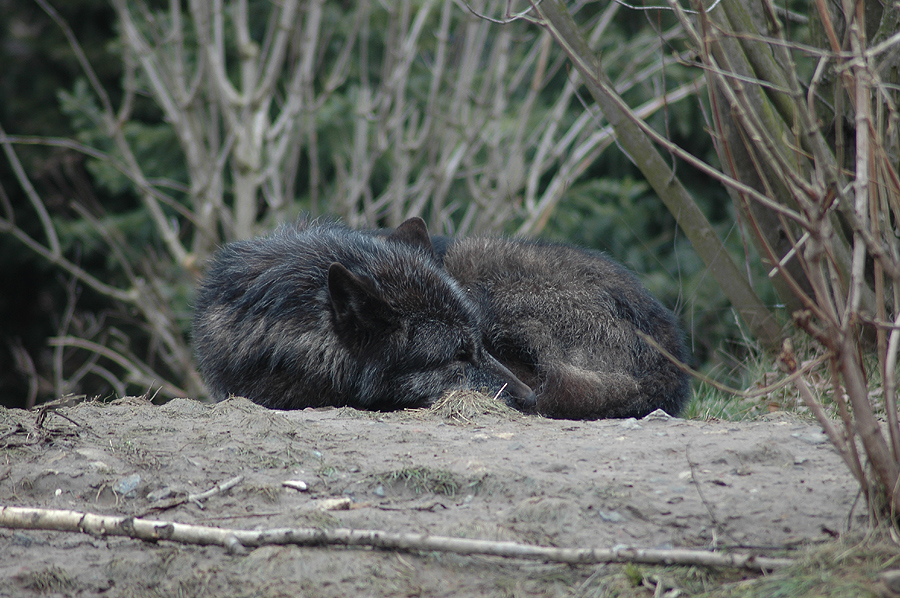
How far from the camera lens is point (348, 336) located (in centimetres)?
447

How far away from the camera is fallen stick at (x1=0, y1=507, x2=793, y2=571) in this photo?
2.05 m

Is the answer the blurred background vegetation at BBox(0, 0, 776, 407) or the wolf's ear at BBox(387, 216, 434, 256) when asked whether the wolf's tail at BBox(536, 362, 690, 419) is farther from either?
the blurred background vegetation at BBox(0, 0, 776, 407)

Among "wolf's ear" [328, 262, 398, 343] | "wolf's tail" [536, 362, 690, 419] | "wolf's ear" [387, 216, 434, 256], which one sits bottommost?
"wolf's tail" [536, 362, 690, 419]

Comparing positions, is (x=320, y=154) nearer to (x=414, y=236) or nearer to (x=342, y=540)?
(x=414, y=236)

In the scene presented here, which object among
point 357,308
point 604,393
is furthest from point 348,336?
point 604,393

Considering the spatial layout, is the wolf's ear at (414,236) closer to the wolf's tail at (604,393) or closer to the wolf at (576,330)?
the wolf at (576,330)

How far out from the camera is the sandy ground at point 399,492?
2.18m

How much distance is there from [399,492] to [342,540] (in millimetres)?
510

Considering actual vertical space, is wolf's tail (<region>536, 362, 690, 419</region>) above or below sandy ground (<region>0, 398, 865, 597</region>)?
below

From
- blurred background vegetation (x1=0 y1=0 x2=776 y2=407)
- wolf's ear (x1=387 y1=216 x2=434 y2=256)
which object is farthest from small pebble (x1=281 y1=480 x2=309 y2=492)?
blurred background vegetation (x1=0 y1=0 x2=776 y2=407)

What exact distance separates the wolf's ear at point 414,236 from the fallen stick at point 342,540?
3.05m

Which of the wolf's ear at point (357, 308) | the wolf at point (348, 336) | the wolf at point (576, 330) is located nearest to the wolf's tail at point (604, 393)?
the wolf at point (576, 330)

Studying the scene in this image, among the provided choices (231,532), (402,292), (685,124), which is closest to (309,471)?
(231,532)

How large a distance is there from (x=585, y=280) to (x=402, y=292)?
3.92 ft
